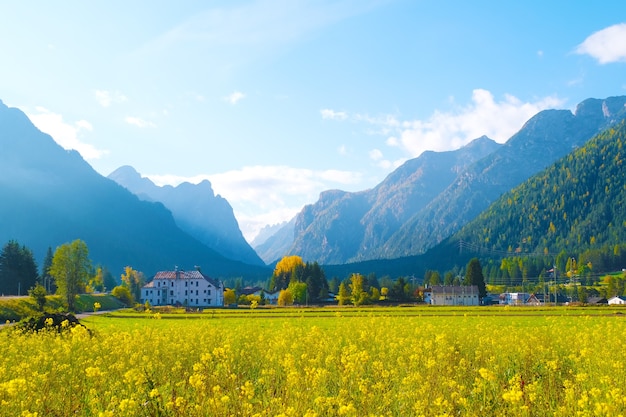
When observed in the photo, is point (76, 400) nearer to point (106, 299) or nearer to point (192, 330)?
point (192, 330)

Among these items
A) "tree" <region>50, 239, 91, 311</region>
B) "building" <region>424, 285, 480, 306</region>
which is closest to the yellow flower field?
"tree" <region>50, 239, 91, 311</region>

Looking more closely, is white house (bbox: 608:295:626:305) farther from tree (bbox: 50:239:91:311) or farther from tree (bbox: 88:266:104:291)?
tree (bbox: 88:266:104:291)

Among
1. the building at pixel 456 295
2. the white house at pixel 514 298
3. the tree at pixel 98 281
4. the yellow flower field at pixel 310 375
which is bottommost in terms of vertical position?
the white house at pixel 514 298

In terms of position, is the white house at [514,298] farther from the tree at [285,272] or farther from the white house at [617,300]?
the tree at [285,272]

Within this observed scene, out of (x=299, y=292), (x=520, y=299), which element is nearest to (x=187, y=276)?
(x=299, y=292)

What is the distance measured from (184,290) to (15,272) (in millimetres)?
50953

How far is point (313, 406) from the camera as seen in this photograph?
1015cm

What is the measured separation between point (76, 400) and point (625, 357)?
16310 millimetres

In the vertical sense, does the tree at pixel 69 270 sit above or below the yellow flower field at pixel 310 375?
Result: above

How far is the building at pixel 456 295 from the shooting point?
146 metres

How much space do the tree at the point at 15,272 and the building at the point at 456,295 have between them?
108 metres

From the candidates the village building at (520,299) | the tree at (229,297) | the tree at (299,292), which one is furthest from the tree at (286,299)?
the village building at (520,299)

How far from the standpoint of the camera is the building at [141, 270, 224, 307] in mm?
149875

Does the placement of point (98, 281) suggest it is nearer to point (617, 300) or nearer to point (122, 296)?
point (122, 296)
